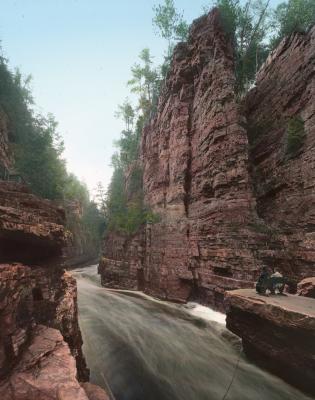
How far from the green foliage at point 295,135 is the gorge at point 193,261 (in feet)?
0.24

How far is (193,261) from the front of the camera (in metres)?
15.8

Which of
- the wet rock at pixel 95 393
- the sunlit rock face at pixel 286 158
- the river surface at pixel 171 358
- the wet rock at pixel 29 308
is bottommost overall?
the river surface at pixel 171 358

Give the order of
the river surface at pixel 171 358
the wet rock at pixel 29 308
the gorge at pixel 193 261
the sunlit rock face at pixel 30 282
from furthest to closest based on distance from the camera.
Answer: the river surface at pixel 171 358
the gorge at pixel 193 261
the sunlit rock face at pixel 30 282
the wet rock at pixel 29 308

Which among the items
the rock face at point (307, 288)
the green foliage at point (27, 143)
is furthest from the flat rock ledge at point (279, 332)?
the green foliage at point (27, 143)

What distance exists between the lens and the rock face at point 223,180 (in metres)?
12.2

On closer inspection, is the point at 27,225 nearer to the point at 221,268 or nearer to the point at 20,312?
the point at 20,312

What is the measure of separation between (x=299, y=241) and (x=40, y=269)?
1157 cm

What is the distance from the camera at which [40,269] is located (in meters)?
6.59

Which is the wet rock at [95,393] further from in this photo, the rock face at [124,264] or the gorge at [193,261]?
the rock face at [124,264]

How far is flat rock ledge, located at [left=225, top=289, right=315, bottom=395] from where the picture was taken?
6492mm

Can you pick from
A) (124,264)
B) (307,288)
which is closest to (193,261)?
(307,288)

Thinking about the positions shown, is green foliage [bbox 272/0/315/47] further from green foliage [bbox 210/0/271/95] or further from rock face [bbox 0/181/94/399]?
rock face [bbox 0/181/94/399]

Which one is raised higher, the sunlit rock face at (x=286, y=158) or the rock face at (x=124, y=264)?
the sunlit rock face at (x=286, y=158)

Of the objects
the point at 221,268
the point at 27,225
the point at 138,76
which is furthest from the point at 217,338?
the point at 138,76
